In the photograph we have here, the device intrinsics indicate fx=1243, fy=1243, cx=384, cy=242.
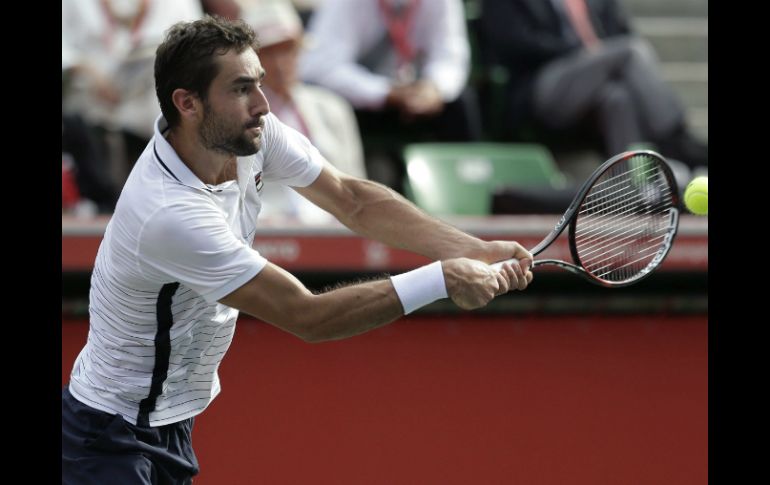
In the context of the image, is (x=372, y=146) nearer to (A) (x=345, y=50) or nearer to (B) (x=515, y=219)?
(A) (x=345, y=50)

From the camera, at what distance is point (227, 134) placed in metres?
2.76

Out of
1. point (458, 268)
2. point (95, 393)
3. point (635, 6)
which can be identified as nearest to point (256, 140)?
point (458, 268)

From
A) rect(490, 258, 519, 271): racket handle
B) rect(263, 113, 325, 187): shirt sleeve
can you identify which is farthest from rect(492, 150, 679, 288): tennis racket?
rect(263, 113, 325, 187): shirt sleeve

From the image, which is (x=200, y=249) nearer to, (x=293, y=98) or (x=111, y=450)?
(x=111, y=450)

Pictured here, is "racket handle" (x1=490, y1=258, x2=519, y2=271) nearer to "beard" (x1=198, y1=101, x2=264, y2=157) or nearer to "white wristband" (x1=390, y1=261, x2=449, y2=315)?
"white wristband" (x1=390, y1=261, x2=449, y2=315)

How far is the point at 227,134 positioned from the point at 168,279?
35 centimetres

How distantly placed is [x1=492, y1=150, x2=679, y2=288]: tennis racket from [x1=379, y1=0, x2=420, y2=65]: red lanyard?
1.70 metres

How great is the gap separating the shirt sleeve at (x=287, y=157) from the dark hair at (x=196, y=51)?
294mm

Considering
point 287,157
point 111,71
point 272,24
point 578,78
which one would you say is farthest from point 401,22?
point 287,157

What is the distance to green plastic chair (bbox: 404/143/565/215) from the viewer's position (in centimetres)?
528

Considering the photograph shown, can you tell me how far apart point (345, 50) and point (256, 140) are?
283 cm

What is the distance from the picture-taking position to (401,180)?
5469 millimetres

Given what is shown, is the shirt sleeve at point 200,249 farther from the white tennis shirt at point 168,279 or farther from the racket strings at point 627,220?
the racket strings at point 627,220

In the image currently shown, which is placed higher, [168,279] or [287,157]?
[287,157]
